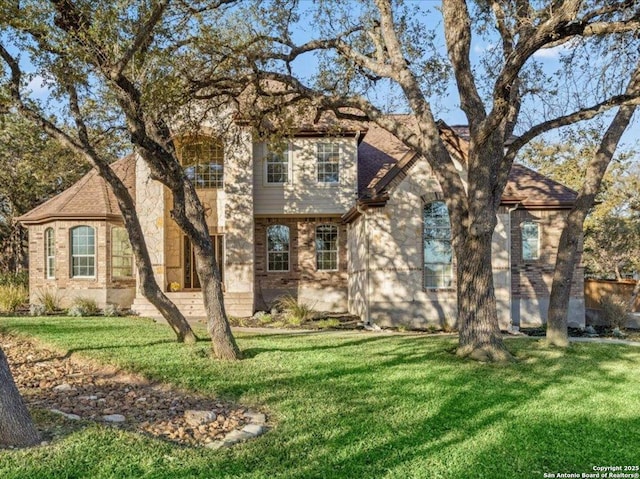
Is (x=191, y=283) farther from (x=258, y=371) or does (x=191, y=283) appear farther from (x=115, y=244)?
(x=258, y=371)

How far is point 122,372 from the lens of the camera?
8.30 metres

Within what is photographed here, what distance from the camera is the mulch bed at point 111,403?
5.45 meters

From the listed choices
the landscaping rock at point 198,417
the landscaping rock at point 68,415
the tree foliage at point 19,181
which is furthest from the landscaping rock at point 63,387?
the tree foliage at point 19,181

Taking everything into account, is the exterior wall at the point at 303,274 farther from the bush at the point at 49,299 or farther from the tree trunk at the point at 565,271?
the tree trunk at the point at 565,271

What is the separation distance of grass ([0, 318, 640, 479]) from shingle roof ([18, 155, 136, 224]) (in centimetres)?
871

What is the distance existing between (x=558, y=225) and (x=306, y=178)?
871 cm

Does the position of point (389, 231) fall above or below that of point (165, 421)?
above

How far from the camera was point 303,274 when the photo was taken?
64.6ft

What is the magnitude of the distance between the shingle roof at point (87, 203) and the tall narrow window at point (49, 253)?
0.56 meters

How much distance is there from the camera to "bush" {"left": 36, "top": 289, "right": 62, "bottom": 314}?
1780 centimetres

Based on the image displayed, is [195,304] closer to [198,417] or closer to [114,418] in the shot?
[114,418]

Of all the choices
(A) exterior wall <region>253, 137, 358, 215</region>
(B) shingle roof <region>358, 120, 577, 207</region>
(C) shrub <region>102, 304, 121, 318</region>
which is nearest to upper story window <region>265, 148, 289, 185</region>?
(A) exterior wall <region>253, 137, 358, 215</region>

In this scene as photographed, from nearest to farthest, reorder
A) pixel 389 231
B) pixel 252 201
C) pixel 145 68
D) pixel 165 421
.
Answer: pixel 165 421
pixel 145 68
pixel 389 231
pixel 252 201

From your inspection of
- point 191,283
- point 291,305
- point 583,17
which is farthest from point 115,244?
point 583,17
